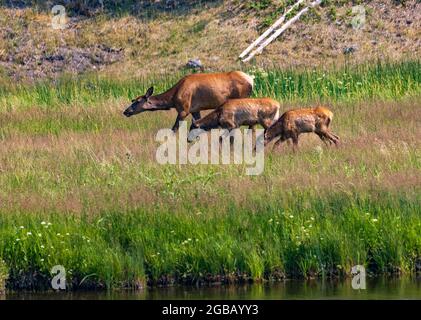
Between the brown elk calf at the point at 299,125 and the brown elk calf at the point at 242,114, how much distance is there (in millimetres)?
505

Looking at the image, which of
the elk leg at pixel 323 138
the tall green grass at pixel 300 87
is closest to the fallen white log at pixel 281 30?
the tall green grass at pixel 300 87

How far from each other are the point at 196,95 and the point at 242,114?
7.90 feet

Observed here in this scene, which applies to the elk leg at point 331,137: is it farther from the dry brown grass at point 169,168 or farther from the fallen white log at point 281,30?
the fallen white log at point 281,30

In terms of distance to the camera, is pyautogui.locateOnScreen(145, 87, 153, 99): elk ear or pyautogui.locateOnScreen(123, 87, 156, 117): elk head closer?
pyautogui.locateOnScreen(145, 87, 153, 99): elk ear

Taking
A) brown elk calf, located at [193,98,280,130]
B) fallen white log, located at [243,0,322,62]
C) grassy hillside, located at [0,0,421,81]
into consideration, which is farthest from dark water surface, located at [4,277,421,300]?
fallen white log, located at [243,0,322,62]

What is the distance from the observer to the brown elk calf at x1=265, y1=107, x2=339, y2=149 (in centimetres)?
2095

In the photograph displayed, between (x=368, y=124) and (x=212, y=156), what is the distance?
153 inches

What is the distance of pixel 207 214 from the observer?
16.0 metres

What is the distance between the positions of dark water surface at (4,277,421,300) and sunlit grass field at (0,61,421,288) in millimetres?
202

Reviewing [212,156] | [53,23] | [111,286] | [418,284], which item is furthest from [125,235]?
[53,23]

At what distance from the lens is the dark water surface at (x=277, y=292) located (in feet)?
47.3

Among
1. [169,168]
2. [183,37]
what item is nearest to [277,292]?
[169,168]

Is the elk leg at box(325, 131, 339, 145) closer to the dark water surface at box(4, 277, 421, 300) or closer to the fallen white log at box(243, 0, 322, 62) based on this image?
the dark water surface at box(4, 277, 421, 300)

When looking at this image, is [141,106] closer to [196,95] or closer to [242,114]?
[196,95]
